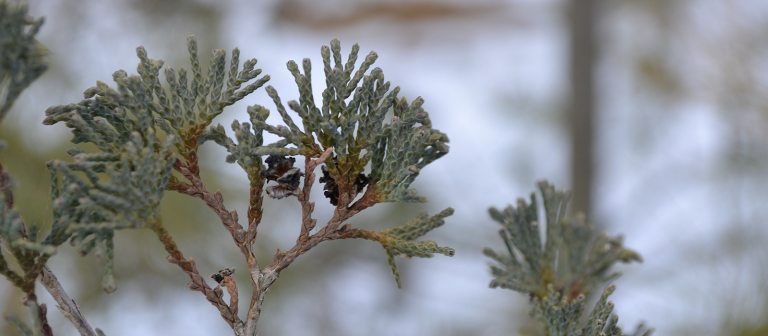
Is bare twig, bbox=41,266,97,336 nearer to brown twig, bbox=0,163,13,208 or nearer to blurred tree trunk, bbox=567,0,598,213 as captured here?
brown twig, bbox=0,163,13,208

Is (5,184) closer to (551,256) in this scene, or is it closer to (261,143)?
(261,143)

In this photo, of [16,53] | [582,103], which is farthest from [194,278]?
[582,103]

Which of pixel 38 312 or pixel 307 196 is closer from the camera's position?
pixel 38 312

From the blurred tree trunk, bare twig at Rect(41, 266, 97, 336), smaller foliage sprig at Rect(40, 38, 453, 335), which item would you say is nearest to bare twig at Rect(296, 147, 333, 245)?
smaller foliage sprig at Rect(40, 38, 453, 335)

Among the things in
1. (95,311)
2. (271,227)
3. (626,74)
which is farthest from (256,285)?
(626,74)

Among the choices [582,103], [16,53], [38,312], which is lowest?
[38,312]
